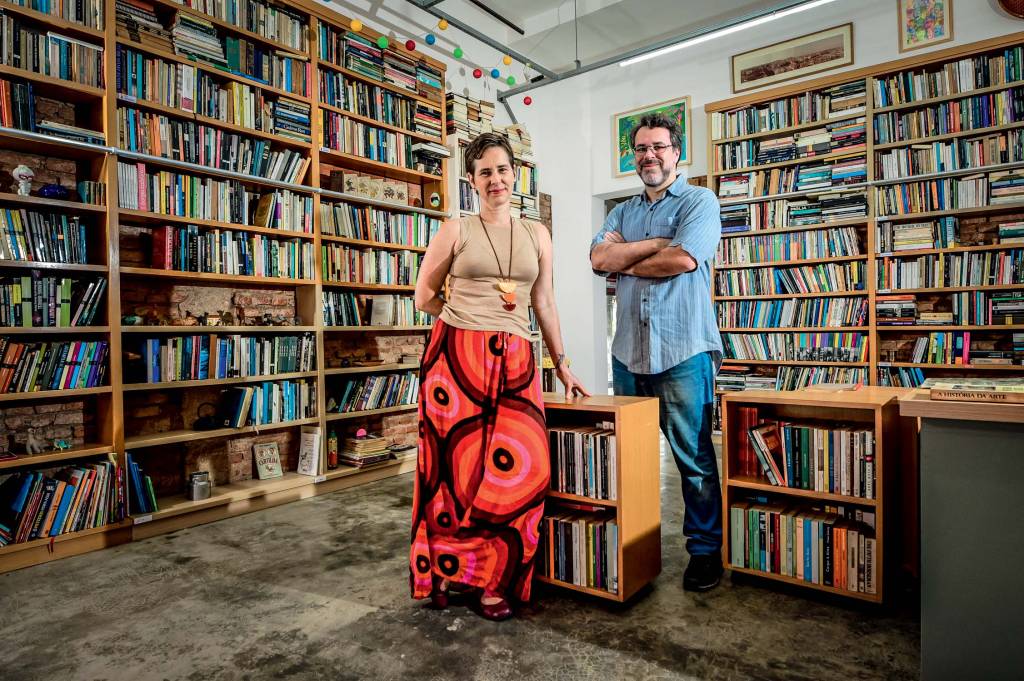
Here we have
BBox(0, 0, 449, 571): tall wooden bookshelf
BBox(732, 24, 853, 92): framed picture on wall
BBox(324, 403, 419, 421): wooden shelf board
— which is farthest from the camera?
BBox(732, 24, 853, 92): framed picture on wall

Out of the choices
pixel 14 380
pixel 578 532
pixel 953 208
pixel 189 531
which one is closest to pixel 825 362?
pixel 953 208

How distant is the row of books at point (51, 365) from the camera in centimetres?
264

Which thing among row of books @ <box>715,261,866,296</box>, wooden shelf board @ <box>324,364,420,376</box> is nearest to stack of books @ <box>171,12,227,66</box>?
wooden shelf board @ <box>324,364,420,376</box>

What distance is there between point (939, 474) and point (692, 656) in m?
0.87

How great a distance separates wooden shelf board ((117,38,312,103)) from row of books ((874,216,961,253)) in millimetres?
4209

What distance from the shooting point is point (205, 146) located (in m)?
3.33

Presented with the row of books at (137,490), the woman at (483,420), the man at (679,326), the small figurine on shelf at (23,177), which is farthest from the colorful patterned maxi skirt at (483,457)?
the small figurine on shelf at (23,177)

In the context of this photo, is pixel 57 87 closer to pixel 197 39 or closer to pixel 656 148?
pixel 197 39

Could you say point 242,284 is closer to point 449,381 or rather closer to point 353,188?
point 353,188

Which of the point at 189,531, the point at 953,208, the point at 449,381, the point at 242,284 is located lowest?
the point at 189,531

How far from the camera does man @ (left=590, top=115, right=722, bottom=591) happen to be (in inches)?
85.4

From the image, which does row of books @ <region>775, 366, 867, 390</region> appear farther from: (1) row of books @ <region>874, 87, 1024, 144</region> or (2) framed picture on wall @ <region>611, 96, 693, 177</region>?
(2) framed picture on wall @ <region>611, 96, 693, 177</region>

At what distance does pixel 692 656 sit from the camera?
172 centimetres

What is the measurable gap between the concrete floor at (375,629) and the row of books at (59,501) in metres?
0.17
